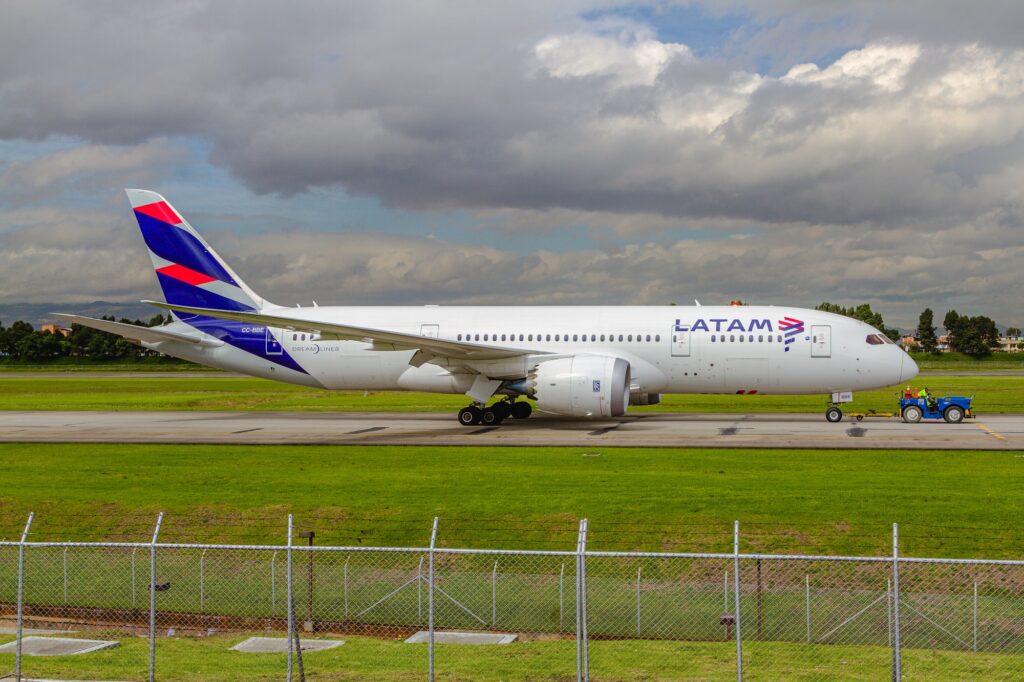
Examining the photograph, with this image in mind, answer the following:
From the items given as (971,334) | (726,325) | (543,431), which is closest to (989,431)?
(726,325)

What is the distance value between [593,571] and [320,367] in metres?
23.7

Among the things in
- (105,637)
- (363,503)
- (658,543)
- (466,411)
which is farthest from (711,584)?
(466,411)

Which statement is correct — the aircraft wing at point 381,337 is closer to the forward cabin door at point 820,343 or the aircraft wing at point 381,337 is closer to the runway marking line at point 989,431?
the forward cabin door at point 820,343

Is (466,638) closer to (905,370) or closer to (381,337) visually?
(381,337)

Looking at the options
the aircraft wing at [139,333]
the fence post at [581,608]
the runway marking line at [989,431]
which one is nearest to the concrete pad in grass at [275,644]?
the fence post at [581,608]

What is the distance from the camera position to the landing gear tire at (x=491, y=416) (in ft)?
119

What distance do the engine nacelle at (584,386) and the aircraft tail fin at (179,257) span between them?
51.7ft

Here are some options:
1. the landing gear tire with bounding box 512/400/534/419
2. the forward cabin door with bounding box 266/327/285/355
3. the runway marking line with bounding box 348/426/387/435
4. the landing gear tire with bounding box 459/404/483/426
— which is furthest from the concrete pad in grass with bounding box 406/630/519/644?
the forward cabin door with bounding box 266/327/285/355

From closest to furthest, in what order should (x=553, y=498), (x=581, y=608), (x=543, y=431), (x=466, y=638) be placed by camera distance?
1. (x=581, y=608)
2. (x=466, y=638)
3. (x=553, y=498)
4. (x=543, y=431)

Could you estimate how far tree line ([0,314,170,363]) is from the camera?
132125mm

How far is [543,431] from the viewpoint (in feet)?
111

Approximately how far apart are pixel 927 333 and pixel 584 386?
144019 mm

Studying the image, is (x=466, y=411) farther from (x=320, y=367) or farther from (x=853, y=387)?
(x=853, y=387)

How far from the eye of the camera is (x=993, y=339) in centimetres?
16075
